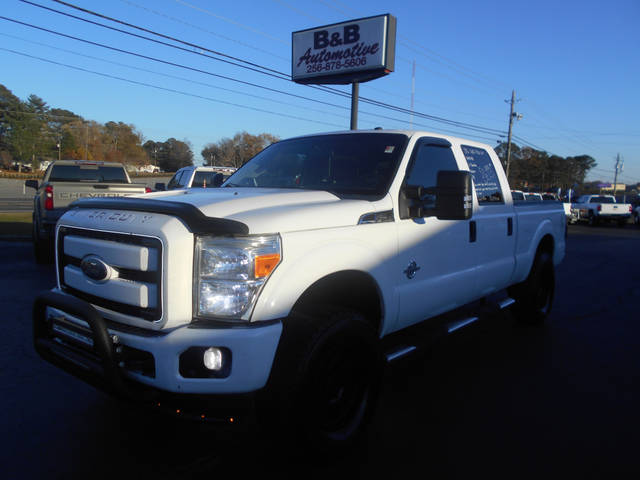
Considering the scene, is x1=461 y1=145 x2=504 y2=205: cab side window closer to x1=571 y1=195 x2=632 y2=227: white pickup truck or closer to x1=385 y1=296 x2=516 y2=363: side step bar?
x1=385 y1=296 x2=516 y2=363: side step bar

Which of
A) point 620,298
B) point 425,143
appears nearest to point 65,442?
point 425,143

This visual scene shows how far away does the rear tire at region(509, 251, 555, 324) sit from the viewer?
5.40 meters

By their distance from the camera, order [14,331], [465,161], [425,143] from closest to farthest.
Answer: [425,143] < [465,161] < [14,331]

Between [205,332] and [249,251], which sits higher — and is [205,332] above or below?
below

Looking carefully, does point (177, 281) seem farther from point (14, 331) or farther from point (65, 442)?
point (14, 331)

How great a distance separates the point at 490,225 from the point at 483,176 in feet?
1.65

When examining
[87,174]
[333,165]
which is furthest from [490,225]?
[87,174]

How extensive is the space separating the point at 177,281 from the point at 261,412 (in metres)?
0.76

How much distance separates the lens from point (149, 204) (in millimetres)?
2461

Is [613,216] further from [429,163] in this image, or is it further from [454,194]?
[454,194]

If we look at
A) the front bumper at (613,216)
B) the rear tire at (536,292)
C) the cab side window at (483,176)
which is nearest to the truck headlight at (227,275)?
the cab side window at (483,176)

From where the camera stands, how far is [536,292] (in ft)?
18.0

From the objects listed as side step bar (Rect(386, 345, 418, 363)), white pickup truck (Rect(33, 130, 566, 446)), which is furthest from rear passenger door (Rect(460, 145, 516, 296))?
side step bar (Rect(386, 345, 418, 363))

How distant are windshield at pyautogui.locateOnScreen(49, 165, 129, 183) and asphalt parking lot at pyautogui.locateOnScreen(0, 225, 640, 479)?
19.1ft
